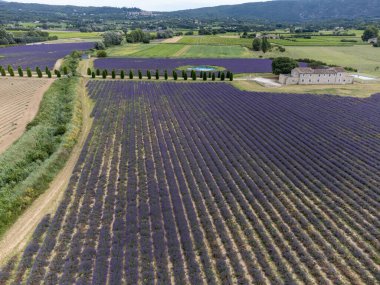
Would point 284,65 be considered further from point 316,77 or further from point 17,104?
point 17,104

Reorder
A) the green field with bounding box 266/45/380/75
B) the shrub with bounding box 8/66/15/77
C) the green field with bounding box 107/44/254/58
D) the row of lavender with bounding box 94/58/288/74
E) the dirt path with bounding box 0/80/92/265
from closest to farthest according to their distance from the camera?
the dirt path with bounding box 0/80/92/265
the shrub with bounding box 8/66/15/77
the row of lavender with bounding box 94/58/288/74
the green field with bounding box 266/45/380/75
the green field with bounding box 107/44/254/58

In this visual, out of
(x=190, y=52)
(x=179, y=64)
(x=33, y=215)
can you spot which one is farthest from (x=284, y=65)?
(x=33, y=215)

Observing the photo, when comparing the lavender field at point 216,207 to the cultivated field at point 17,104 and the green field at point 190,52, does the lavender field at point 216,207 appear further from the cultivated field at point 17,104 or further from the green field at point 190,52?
the green field at point 190,52

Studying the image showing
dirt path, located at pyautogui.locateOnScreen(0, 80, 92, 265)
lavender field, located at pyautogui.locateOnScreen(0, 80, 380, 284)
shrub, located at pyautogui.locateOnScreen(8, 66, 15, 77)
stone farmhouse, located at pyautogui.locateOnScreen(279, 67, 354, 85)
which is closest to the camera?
lavender field, located at pyautogui.locateOnScreen(0, 80, 380, 284)

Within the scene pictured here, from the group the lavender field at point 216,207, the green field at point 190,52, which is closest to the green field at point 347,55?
the green field at point 190,52

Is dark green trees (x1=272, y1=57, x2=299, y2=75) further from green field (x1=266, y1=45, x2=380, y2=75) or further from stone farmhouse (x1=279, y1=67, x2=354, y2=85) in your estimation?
green field (x1=266, y1=45, x2=380, y2=75)

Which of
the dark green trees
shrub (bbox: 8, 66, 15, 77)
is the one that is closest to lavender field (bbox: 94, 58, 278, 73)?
the dark green trees

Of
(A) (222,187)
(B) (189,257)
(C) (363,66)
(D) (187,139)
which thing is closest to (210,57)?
(C) (363,66)
